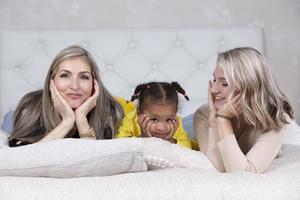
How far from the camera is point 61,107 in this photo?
213cm

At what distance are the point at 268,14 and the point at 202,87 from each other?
58 cm

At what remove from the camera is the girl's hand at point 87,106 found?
6.95ft

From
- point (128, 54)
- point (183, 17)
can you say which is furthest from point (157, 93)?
point (183, 17)

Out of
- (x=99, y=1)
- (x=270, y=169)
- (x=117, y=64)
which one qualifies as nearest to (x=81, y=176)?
(x=270, y=169)

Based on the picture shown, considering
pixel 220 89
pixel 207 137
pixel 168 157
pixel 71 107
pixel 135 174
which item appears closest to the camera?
pixel 135 174

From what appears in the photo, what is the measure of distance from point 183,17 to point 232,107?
4.53ft

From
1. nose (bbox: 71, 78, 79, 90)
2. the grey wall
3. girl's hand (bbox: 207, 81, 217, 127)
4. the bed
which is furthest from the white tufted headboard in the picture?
girl's hand (bbox: 207, 81, 217, 127)

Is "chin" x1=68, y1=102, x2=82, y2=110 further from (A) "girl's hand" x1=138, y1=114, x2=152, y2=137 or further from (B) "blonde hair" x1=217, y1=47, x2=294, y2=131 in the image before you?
(B) "blonde hair" x1=217, y1=47, x2=294, y2=131

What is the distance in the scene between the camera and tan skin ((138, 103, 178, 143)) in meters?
2.10

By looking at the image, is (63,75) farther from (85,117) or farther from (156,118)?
(156,118)

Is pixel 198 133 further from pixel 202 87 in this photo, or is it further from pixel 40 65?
pixel 40 65

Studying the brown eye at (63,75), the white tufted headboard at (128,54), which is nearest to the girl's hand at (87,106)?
the brown eye at (63,75)

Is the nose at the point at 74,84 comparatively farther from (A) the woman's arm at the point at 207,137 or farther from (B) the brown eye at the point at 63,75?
(A) the woman's arm at the point at 207,137

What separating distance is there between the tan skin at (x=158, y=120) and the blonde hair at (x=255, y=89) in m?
0.29
